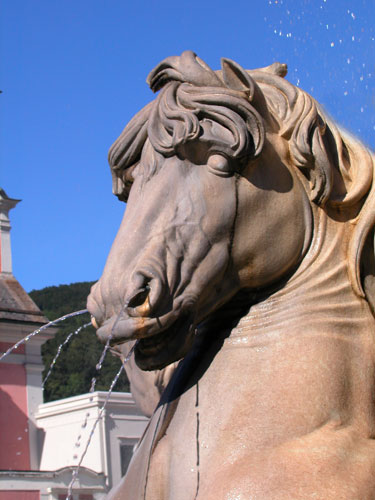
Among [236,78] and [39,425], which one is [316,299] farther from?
[39,425]

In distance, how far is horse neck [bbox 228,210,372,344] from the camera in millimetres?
1828

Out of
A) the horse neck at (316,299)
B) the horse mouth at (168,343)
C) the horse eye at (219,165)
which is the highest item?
the horse eye at (219,165)

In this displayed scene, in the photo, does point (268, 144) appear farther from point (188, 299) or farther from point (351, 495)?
point (351, 495)

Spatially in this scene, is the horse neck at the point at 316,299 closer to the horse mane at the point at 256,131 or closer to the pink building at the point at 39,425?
the horse mane at the point at 256,131

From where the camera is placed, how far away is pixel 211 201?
5.93 feet

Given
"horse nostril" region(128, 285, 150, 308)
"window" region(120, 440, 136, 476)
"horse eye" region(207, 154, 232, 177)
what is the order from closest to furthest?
1. "horse nostril" region(128, 285, 150, 308)
2. "horse eye" region(207, 154, 232, 177)
3. "window" region(120, 440, 136, 476)

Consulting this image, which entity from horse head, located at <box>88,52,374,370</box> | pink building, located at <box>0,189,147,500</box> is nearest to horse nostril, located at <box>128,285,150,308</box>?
horse head, located at <box>88,52,374,370</box>

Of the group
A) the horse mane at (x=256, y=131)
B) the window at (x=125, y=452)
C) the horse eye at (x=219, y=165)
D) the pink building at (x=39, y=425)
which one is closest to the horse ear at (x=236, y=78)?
the horse mane at (x=256, y=131)

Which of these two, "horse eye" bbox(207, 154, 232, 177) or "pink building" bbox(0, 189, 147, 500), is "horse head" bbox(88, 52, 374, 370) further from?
"pink building" bbox(0, 189, 147, 500)

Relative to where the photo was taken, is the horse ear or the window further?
the window

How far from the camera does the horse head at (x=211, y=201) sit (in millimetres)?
1754

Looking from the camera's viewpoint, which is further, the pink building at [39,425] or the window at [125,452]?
the window at [125,452]

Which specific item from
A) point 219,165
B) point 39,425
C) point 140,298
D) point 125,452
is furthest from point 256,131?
point 39,425

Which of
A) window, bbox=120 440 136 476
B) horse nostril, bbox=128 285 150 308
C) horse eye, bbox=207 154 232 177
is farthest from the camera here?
window, bbox=120 440 136 476
